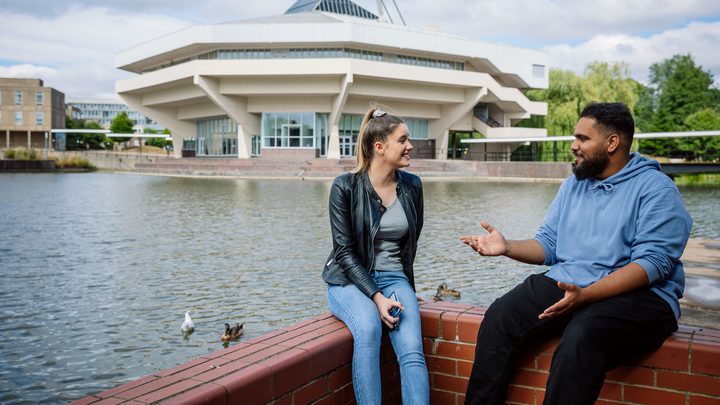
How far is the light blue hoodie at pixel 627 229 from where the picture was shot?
305 centimetres

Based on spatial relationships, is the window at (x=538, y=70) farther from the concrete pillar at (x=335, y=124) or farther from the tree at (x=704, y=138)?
the concrete pillar at (x=335, y=124)

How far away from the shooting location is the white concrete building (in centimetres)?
5006

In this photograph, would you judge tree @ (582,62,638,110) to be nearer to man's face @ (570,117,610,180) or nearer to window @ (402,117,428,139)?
window @ (402,117,428,139)

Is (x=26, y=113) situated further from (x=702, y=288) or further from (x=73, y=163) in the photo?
(x=702, y=288)

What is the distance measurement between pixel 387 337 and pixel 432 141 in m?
57.7

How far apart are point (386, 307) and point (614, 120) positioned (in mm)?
1453

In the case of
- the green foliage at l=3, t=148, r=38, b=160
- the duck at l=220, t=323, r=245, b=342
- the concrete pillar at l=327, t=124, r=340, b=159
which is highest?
the concrete pillar at l=327, t=124, r=340, b=159

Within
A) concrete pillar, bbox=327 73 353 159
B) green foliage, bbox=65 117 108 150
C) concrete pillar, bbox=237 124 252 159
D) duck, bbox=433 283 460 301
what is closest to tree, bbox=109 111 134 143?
green foliage, bbox=65 117 108 150

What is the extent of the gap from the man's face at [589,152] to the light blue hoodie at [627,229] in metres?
0.06

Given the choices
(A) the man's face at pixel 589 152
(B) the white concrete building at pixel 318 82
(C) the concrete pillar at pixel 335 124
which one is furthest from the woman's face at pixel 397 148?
(C) the concrete pillar at pixel 335 124

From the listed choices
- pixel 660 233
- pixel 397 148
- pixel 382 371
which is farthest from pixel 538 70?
pixel 660 233

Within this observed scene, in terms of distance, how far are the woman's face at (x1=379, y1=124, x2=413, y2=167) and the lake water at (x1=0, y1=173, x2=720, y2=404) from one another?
298 centimetres

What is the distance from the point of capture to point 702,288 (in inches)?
297

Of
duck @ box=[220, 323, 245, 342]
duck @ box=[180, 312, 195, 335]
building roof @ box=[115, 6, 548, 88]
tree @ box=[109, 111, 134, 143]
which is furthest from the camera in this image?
tree @ box=[109, 111, 134, 143]
